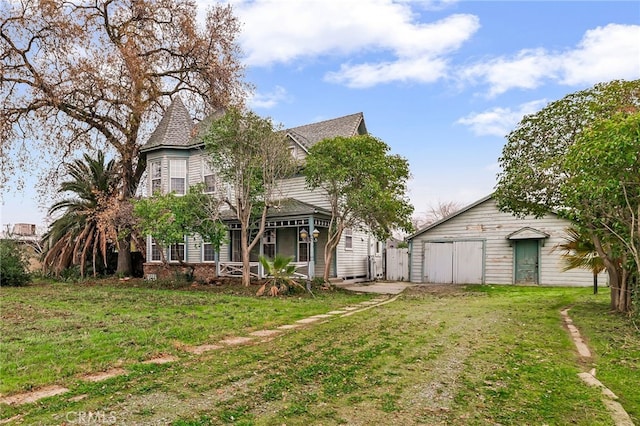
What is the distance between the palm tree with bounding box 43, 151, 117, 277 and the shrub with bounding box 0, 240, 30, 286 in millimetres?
2356

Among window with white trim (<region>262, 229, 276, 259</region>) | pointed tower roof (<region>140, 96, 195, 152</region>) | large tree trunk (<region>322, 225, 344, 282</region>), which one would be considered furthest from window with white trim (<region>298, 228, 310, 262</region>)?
pointed tower roof (<region>140, 96, 195, 152</region>)

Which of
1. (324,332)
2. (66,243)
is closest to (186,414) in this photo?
(324,332)

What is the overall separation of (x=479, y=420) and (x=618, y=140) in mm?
5587

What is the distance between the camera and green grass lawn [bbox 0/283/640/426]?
3.73 meters

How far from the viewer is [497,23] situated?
38.4 feet

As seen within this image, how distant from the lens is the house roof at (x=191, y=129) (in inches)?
784

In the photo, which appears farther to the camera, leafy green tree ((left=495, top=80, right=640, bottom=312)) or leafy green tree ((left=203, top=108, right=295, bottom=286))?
leafy green tree ((left=203, top=108, right=295, bottom=286))

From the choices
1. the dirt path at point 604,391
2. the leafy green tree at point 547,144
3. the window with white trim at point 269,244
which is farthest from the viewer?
the window with white trim at point 269,244

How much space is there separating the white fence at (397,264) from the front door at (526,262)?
5450 millimetres

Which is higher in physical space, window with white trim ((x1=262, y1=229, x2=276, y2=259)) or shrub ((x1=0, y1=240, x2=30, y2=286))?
window with white trim ((x1=262, y1=229, x2=276, y2=259))

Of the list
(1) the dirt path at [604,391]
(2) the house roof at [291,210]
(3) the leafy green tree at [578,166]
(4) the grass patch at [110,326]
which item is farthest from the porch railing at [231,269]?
(1) the dirt path at [604,391]

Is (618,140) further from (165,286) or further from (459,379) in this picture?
Answer: (165,286)

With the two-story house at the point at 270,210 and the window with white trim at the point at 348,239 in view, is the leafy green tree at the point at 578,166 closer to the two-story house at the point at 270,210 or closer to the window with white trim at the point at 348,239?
the two-story house at the point at 270,210

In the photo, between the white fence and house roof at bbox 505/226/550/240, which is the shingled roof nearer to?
the white fence
